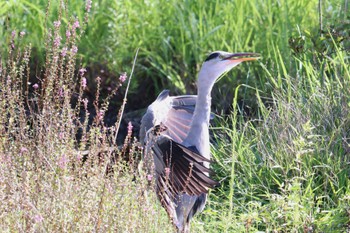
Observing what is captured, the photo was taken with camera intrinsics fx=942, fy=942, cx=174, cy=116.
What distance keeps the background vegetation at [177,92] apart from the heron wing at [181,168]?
14cm

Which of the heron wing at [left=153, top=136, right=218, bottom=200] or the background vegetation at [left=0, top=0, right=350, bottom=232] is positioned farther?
the heron wing at [left=153, top=136, right=218, bottom=200]

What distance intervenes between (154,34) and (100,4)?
53 cm

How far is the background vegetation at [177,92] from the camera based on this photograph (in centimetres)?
432

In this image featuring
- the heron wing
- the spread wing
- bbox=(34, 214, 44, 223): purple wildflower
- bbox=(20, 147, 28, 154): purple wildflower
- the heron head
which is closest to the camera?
bbox=(34, 214, 44, 223): purple wildflower

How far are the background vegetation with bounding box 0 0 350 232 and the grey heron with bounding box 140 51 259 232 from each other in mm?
109

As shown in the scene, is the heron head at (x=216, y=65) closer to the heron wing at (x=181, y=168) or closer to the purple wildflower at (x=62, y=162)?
the heron wing at (x=181, y=168)

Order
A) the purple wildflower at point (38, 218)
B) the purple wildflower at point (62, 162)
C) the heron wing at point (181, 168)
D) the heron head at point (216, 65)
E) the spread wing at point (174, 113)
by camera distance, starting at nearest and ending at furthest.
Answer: the purple wildflower at point (38, 218), the purple wildflower at point (62, 162), the heron wing at point (181, 168), the heron head at point (216, 65), the spread wing at point (174, 113)

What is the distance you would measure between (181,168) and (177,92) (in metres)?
2.59

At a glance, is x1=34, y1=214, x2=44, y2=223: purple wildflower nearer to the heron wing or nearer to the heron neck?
the heron wing

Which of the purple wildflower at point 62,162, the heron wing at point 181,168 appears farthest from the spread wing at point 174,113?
the purple wildflower at point 62,162

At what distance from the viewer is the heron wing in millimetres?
4746

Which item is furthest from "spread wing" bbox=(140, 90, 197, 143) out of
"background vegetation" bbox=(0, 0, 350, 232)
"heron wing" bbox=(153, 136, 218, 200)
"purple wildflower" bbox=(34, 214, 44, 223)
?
"purple wildflower" bbox=(34, 214, 44, 223)

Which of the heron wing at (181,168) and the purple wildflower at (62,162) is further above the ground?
the purple wildflower at (62,162)

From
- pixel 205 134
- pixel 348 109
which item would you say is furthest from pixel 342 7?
pixel 205 134
